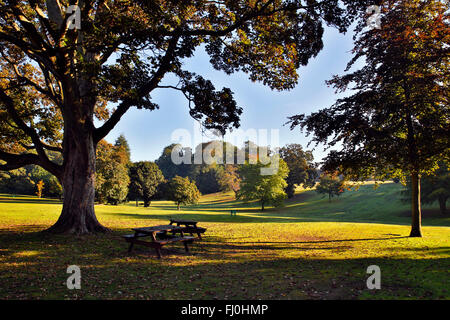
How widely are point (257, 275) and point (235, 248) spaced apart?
4.29m

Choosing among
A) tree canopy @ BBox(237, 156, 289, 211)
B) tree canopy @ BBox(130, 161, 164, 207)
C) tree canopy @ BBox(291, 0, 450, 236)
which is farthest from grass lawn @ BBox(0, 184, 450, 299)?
tree canopy @ BBox(130, 161, 164, 207)

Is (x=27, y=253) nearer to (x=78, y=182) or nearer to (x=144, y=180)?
(x=78, y=182)

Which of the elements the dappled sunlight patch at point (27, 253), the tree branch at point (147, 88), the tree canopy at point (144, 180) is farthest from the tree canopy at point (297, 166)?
the dappled sunlight patch at point (27, 253)

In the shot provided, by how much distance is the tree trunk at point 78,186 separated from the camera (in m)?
12.8

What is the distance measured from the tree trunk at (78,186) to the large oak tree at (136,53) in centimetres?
5

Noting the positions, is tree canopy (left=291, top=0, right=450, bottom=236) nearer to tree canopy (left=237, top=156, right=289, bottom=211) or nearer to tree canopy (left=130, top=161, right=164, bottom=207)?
tree canopy (left=237, top=156, right=289, bottom=211)

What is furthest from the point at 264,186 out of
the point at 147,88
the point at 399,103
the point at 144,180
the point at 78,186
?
the point at 78,186

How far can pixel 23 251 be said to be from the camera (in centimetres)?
933

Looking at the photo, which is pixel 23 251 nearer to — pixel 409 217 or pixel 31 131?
pixel 31 131

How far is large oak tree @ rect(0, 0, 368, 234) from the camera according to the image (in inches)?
394

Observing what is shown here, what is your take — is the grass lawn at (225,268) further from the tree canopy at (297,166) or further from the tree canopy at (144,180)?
the tree canopy at (297,166)

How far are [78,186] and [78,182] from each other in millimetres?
212

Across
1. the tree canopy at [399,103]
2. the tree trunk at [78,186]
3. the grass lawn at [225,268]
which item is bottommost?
the grass lawn at [225,268]

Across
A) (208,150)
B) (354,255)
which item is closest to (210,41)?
(354,255)
